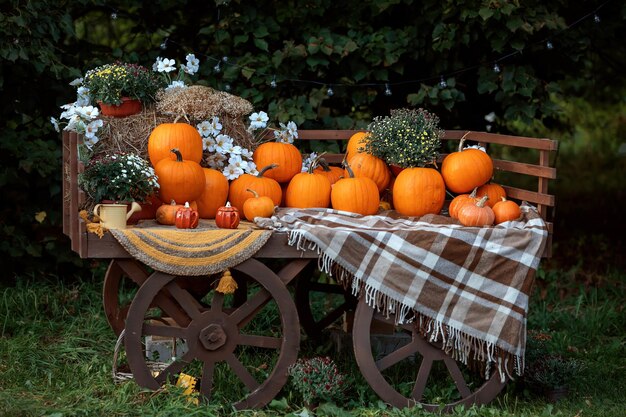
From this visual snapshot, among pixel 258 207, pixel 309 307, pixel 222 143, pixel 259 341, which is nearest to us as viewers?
pixel 259 341

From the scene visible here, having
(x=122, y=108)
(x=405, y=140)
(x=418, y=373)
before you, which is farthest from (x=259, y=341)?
(x=122, y=108)

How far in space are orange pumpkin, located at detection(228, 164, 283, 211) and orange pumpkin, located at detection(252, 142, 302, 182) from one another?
137 millimetres

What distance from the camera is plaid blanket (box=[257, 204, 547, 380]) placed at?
14.7 ft

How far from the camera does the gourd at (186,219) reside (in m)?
4.47

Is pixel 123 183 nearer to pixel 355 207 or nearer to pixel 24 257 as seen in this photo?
pixel 355 207

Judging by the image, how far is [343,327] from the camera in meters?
5.91

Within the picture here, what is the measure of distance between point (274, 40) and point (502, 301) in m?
3.13

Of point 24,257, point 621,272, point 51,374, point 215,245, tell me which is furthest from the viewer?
point 621,272

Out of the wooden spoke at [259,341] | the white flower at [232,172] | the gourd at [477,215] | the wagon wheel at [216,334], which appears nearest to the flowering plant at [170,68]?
the white flower at [232,172]

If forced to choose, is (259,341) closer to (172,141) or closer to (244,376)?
(244,376)

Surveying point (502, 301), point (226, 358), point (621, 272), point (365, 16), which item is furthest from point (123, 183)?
point (621, 272)

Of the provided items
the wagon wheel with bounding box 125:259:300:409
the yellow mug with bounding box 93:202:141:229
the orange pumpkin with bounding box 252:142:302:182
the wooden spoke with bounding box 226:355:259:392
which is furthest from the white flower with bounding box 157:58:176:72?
the wooden spoke with bounding box 226:355:259:392

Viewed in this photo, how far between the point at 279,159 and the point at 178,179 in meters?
0.77

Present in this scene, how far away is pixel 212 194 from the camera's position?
495 centimetres
